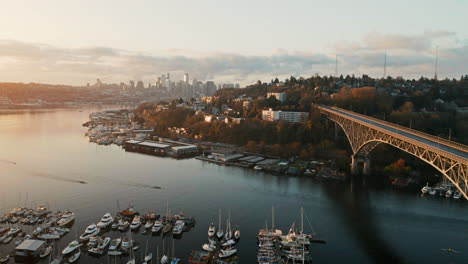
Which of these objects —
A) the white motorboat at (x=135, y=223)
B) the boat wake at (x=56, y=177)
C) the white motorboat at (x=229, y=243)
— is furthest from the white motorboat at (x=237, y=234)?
the boat wake at (x=56, y=177)

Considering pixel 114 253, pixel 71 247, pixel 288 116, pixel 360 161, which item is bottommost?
pixel 114 253

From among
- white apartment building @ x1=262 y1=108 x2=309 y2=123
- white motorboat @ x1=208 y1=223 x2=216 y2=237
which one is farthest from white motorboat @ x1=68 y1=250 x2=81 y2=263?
white apartment building @ x1=262 y1=108 x2=309 y2=123

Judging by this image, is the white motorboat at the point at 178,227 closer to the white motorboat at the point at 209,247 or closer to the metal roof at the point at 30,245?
the white motorboat at the point at 209,247

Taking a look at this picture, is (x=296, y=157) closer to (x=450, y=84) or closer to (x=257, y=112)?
(x=257, y=112)

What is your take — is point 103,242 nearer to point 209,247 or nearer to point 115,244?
point 115,244

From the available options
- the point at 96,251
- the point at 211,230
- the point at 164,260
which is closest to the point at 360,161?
the point at 211,230

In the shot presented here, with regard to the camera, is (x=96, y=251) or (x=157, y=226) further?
(x=157, y=226)

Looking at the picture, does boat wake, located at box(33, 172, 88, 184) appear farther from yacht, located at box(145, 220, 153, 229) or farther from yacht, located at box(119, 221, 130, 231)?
yacht, located at box(145, 220, 153, 229)
